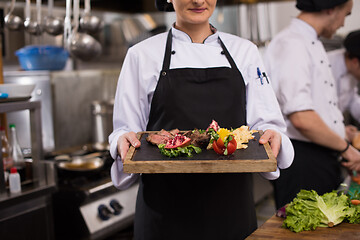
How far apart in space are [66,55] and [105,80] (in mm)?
714

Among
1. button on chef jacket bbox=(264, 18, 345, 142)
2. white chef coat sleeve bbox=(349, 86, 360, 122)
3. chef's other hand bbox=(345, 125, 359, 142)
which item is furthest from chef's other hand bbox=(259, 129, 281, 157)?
white chef coat sleeve bbox=(349, 86, 360, 122)

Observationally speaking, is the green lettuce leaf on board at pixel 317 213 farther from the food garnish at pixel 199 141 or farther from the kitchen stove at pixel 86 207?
the kitchen stove at pixel 86 207

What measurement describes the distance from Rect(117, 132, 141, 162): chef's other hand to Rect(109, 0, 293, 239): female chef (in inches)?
3.1

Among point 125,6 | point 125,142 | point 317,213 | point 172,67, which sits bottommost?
point 317,213

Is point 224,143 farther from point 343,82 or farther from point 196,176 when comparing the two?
point 343,82

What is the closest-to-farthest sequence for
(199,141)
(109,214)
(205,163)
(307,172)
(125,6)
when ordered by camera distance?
(205,163) < (199,141) < (307,172) < (109,214) < (125,6)

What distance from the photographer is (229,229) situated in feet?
5.78

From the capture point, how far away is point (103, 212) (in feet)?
9.53

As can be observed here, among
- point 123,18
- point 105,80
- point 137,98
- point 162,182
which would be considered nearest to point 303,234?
point 162,182

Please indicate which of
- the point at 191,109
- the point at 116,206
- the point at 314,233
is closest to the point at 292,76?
the point at 191,109

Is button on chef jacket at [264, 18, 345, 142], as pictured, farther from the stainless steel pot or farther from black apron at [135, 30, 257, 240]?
the stainless steel pot

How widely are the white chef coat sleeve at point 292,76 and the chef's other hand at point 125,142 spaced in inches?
40.7

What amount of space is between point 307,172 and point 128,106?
1.18 meters

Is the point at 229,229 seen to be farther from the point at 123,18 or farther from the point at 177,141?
the point at 123,18
